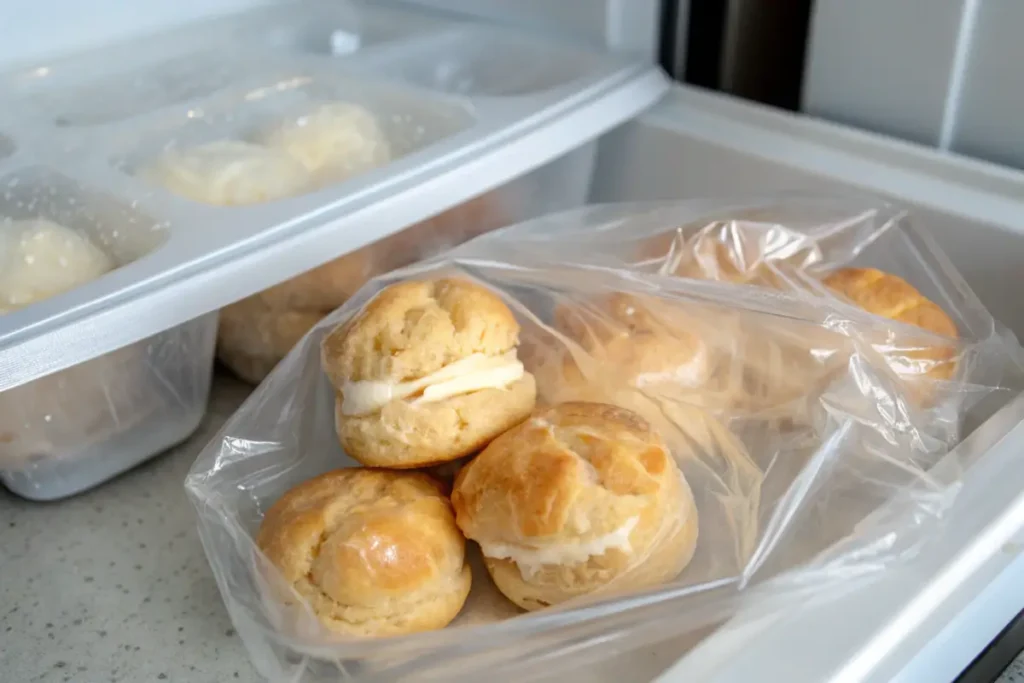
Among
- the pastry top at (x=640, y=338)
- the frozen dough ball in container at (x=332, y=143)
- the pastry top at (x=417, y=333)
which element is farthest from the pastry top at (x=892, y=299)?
the frozen dough ball in container at (x=332, y=143)

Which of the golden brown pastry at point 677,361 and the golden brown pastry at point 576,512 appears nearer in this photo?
the golden brown pastry at point 576,512

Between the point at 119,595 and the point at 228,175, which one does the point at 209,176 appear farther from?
the point at 119,595

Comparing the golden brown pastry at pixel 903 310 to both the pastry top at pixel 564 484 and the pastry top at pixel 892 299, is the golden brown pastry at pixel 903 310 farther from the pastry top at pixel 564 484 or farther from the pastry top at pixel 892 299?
the pastry top at pixel 564 484

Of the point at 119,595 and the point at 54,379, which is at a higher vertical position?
the point at 54,379

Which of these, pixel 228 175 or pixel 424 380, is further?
pixel 228 175

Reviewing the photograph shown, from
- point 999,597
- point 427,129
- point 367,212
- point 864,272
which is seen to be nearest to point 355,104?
point 427,129

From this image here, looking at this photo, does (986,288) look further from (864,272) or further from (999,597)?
(999,597)

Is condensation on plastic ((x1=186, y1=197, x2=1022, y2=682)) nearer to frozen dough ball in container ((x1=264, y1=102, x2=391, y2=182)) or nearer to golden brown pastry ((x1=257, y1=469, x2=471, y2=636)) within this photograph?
golden brown pastry ((x1=257, y1=469, x2=471, y2=636))

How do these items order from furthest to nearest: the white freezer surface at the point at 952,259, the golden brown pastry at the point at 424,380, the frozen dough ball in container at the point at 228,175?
the frozen dough ball in container at the point at 228,175
the golden brown pastry at the point at 424,380
the white freezer surface at the point at 952,259

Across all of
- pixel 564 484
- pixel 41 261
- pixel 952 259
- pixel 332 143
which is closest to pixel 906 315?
pixel 952 259
